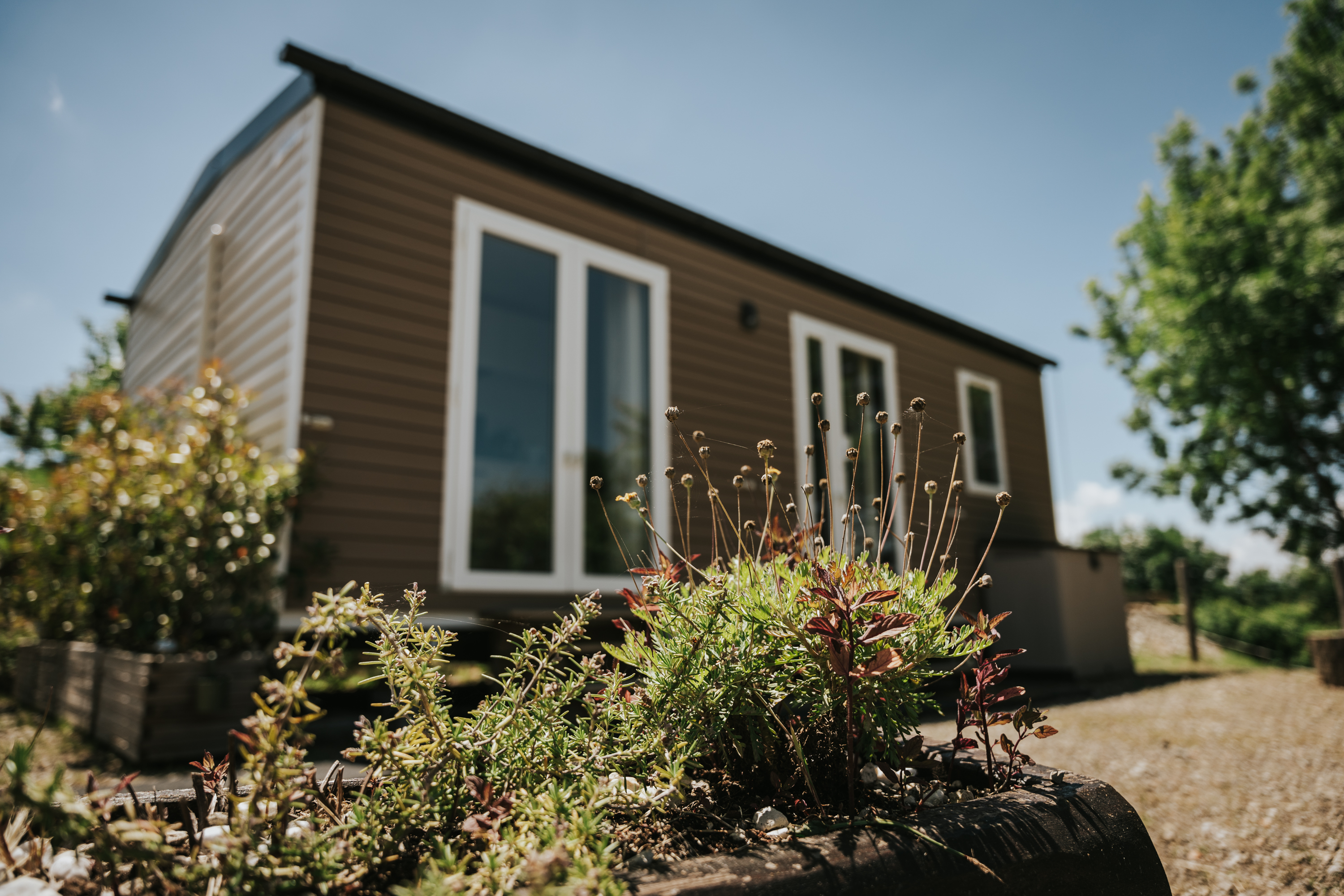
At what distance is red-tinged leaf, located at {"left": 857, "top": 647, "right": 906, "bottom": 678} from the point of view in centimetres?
80

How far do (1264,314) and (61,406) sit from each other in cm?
1609

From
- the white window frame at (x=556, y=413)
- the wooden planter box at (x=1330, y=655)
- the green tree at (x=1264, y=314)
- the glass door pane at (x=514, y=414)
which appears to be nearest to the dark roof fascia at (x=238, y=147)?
the white window frame at (x=556, y=413)

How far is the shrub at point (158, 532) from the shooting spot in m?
3.16

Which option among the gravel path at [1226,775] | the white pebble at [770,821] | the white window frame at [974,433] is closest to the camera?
the white pebble at [770,821]

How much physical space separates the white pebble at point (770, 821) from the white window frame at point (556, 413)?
310 cm

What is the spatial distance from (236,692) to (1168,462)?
1690 cm

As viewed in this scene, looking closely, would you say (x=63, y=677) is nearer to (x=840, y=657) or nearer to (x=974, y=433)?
(x=840, y=657)

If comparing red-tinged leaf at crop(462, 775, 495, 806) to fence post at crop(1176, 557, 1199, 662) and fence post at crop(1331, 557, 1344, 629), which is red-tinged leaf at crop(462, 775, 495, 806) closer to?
fence post at crop(1331, 557, 1344, 629)

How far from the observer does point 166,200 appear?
6.41 m

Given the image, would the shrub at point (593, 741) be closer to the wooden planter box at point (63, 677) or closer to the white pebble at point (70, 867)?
the white pebble at point (70, 867)

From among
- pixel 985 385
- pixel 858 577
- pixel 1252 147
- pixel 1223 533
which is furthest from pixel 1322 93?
pixel 858 577

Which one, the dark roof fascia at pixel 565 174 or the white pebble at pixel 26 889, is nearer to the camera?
the white pebble at pixel 26 889

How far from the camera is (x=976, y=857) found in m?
0.71

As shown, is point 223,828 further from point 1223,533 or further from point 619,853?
point 1223,533
